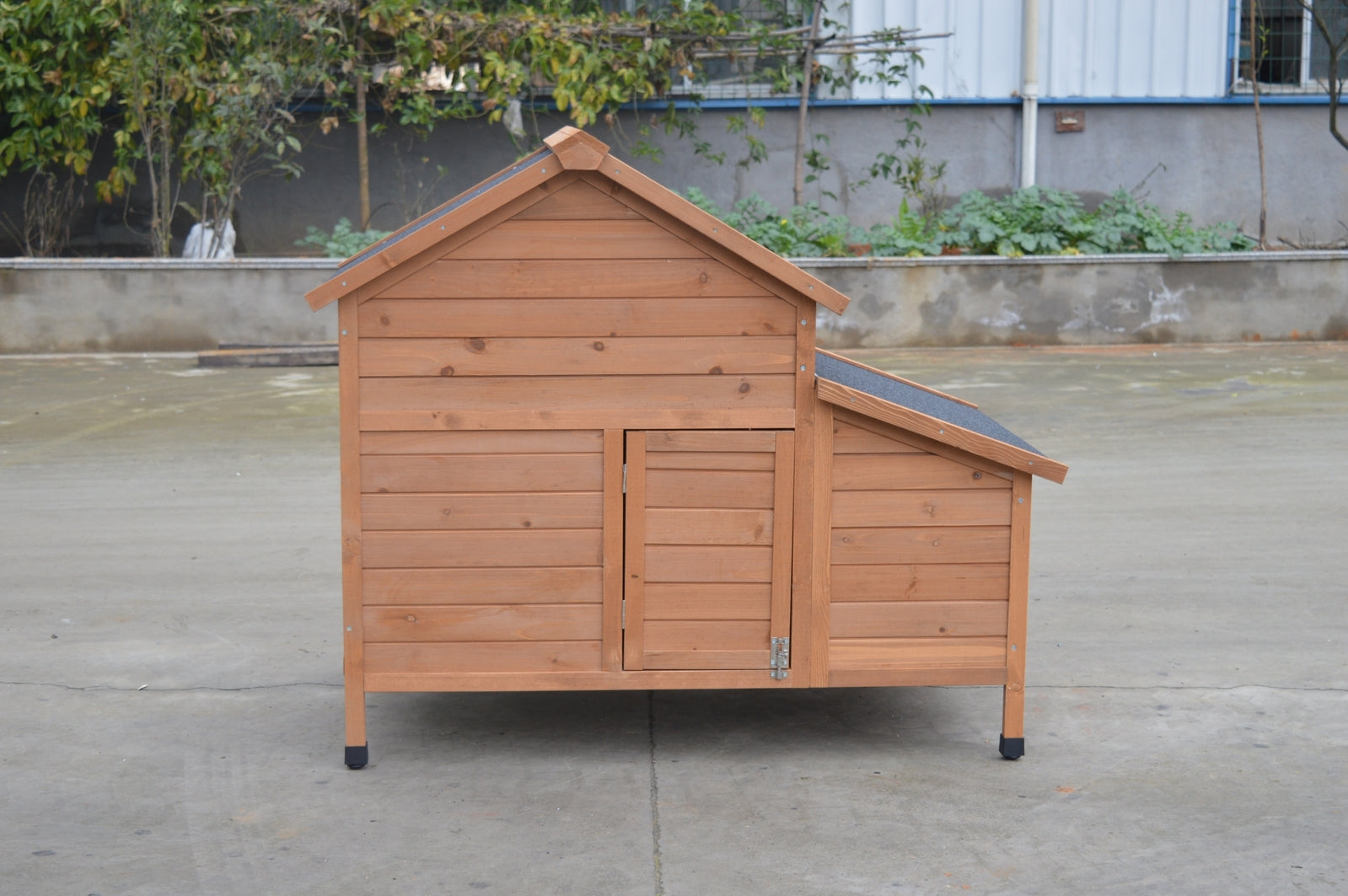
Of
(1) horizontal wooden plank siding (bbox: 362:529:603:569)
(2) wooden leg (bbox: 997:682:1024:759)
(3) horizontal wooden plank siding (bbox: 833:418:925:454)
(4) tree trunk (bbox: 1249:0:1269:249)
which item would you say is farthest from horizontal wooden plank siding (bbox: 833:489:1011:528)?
(4) tree trunk (bbox: 1249:0:1269:249)

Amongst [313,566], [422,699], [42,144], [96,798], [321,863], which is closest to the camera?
[321,863]

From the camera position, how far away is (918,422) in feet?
13.1

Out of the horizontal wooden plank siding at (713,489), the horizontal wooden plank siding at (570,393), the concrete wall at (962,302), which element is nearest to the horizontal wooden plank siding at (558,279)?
the horizontal wooden plank siding at (570,393)

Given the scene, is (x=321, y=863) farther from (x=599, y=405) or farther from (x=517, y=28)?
(x=517, y=28)

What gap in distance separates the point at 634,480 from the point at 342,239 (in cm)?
990

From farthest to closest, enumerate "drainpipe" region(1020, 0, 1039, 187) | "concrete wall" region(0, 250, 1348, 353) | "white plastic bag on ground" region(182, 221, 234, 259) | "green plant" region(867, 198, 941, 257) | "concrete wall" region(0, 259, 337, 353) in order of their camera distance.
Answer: "drainpipe" region(1020, 0, 1039, 187)
"white plastic bag on ground" region(182, 221, 234, 259)
"green plant" region(867, 198, 941, 257)
"concrete wall" region(0, 250, 1348, 353)
"concrete wall" region(0, 259, 337, 353)

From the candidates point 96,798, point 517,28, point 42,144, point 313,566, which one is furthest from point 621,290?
point 42,144

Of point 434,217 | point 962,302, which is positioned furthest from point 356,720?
point 962,302

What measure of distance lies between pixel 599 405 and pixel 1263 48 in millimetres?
13208

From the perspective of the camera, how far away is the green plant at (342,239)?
13.1 m

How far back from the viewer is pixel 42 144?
13.4 meters

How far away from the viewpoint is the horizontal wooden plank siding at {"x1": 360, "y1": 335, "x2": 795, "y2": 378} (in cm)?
396

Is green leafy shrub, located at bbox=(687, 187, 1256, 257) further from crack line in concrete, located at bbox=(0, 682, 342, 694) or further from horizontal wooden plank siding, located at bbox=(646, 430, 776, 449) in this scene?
horizontal wooden plank siding, located at bbox=(646, 430, 776, 449)

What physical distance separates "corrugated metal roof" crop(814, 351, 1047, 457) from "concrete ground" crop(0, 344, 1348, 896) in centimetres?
94
